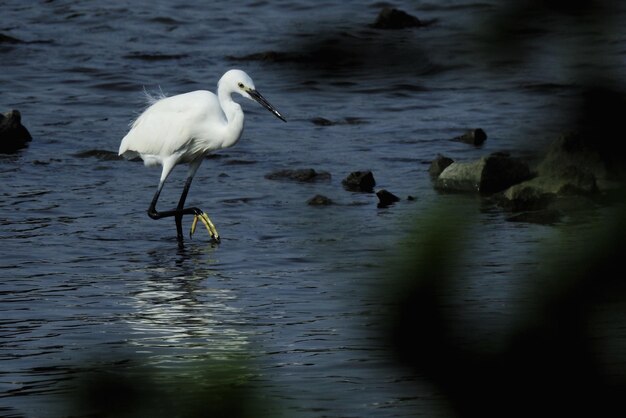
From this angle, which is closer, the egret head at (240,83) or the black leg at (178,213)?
the black leg at (178,213)

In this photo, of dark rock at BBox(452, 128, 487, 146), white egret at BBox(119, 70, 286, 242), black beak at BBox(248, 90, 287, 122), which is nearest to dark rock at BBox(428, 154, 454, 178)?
dark rock at BBox(452, 128, 487, 146)

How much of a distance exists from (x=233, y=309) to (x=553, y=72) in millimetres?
5882

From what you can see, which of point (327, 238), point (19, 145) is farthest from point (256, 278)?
point (327, 238)

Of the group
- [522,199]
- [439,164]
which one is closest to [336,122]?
[439,164]

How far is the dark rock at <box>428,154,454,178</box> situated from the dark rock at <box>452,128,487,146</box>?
109cm

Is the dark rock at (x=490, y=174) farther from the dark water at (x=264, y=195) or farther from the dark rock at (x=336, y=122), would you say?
the dark rock at (x=336, y=122)

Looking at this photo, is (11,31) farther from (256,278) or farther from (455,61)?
(455,61)

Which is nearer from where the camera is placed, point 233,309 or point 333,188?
point 233,309

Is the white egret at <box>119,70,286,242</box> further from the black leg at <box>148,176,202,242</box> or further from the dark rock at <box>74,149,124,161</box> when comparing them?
the dark rock at <box>74,149,124,161</box>

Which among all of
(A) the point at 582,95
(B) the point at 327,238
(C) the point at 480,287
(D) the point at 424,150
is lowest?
(D) the point at 424,150

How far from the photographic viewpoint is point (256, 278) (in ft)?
26.5

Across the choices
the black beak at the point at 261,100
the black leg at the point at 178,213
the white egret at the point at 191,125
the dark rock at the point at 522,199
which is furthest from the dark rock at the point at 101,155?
the dark rock at the point at 522,199

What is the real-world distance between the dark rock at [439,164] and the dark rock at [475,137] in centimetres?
109

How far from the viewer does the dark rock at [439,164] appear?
36.0 ft
